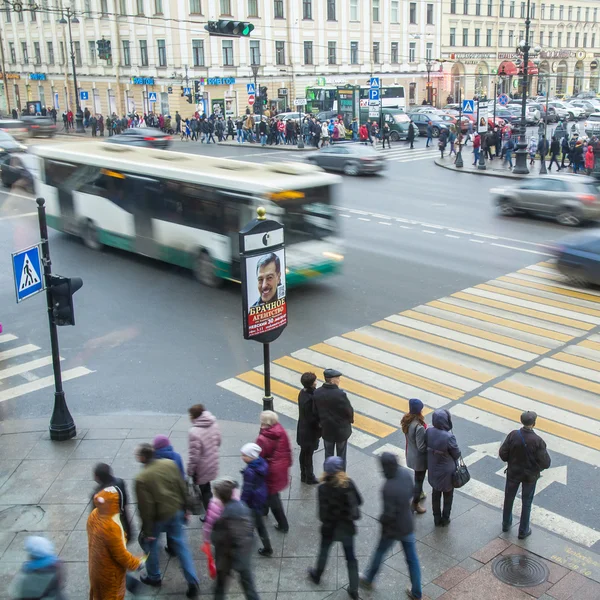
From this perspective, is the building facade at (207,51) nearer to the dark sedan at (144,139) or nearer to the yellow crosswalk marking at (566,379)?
the dark sedan at (144,139)

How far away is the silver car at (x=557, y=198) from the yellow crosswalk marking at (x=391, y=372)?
483 inches

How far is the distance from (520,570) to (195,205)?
11899 mm

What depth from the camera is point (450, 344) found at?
14.3 metres

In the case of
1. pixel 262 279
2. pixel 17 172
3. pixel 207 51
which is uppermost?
pixel 207 51

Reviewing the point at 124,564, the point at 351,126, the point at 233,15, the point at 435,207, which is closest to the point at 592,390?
the point at 124,564

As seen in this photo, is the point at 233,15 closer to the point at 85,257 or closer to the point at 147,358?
the point at 85,257

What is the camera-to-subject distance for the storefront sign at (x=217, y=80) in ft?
203

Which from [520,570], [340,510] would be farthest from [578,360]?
[340,510]

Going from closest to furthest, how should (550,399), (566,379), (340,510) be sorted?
(340,510) < (550,399) < (566,379)

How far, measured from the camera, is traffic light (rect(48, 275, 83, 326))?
10.5 metres

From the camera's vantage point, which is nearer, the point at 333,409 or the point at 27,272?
the point at 333,409

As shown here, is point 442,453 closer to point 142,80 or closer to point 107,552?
point 107,552

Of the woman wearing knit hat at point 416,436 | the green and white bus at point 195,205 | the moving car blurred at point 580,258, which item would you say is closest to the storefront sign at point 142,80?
the green and white bus at point 195,205

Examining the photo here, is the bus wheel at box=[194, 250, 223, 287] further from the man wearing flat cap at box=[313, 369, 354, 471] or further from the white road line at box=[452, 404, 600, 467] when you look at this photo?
the man wearing flat cap at box=[313, 369, 354, 471]
